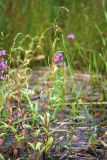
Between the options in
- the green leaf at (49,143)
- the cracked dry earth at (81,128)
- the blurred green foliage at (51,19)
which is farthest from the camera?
the blurred green foliage at (51,19)

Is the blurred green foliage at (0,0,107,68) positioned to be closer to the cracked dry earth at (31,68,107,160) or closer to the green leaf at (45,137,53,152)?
the cracked dry earth at (31,68,107,160)

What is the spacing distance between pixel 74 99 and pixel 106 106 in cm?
22

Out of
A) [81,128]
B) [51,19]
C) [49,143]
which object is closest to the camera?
[49,143]

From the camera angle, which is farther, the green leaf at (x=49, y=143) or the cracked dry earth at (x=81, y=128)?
the cracked dry earth at (x=81, y=128)

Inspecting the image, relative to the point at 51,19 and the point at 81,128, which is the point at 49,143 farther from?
the point at 51,19

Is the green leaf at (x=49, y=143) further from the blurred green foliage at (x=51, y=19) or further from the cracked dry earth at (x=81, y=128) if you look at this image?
the blurred green foliage at (x=51, y=19)

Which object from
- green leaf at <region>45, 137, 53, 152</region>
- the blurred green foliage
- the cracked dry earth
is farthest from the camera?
the blurred green foliage

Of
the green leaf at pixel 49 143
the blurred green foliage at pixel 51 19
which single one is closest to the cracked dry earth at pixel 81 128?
the green leaf at pixel 49 143

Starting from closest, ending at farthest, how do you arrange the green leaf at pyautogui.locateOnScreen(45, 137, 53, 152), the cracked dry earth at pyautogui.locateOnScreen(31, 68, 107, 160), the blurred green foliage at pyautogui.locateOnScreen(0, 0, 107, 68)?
the green leaf at pyautogui.locateOnScreen(45, 137, 53, 152) < the cracked dry earth at pyautogui.locateOnScreen(31, 68, 107, 160) < the blurred green foliage at pyautogui.locateOnScreen(0, 0, 107, 68)

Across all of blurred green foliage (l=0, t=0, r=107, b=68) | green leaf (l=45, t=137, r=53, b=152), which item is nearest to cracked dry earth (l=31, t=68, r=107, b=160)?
green leaf (l=45, t=137, r=53, b=152)

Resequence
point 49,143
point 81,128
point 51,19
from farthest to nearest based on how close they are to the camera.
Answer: point 51,19, point 81,128, point 49,143

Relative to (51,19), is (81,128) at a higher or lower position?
lower

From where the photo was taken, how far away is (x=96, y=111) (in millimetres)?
3053

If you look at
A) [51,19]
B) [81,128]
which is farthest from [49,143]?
[51,19]
